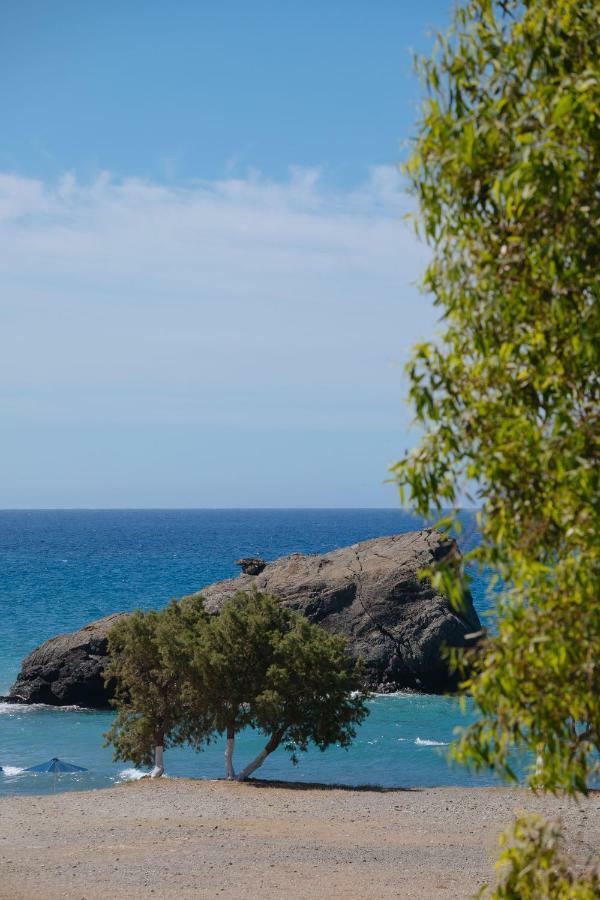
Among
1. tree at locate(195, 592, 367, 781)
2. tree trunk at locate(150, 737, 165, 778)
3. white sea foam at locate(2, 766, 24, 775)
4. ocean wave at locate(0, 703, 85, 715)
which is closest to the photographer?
tree at locate(195, 592, 367, 781)

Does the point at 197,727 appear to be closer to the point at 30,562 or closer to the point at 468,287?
the point at 468,287

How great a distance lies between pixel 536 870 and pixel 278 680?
2685 cm

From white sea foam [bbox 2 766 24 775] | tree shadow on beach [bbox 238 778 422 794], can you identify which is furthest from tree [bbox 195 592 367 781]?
white sea foam [bbox 2 766 24 775]

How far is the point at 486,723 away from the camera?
323 inches

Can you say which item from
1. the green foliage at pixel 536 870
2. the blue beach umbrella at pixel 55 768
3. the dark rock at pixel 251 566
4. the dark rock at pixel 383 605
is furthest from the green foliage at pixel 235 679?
the dark rock at pixel 251 566

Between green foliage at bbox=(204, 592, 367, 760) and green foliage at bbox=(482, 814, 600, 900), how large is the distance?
2623cm

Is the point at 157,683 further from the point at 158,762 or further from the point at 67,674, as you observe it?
the point at 67,674

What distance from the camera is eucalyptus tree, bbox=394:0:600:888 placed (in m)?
7.84

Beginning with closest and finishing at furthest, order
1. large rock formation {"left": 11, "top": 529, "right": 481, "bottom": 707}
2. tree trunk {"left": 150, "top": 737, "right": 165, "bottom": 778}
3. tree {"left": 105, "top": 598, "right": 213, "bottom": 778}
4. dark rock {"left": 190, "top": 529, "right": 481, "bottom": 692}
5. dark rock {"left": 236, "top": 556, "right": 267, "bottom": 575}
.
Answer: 1. tree {"left": 105, "top": 598, "right": 213, "bottom": 778}
2. tree trunk {"left": 150, "top": 737, "right": 165, "bottom": 778}
3. large rock formation {"left": 11, "top": 529, "right": 481, "bottom": 707}
4. dark rock {"left": 190, "top": 529, "right": 481, "bottom": 692}
5. dark rock {"left": 236, "top": 556, "right": 267, "bottom": 575}

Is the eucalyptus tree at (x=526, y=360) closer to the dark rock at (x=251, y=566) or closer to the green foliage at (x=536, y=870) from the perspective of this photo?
the green foliage at (x=536, y=870)

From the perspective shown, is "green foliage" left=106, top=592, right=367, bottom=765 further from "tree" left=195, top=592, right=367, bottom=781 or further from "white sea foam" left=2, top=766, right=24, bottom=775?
"white sea foam" left=2, top=766, right=24, bottom=775

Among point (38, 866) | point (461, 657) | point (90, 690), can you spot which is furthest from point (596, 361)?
point (90, 690)

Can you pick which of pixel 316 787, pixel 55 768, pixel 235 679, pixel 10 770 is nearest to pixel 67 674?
pixel 10 770

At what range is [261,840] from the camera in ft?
83.4
